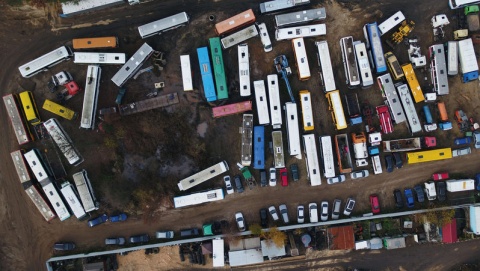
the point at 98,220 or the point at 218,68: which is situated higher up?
the point at 218,68

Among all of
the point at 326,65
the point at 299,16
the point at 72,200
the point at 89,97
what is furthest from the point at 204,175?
the point at 299,16

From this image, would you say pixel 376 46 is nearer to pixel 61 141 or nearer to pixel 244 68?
pixel 244 68

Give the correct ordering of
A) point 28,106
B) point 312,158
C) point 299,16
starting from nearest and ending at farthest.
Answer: point 299,16, point 28,106, point 312,158

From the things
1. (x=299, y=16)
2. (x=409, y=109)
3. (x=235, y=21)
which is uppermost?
(x=235, y=21)

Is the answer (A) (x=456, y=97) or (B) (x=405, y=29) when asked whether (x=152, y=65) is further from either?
(A) (x=456, y=97)

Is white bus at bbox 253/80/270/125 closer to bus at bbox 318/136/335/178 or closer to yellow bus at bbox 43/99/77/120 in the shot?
bus at bbox 318/136/335/178

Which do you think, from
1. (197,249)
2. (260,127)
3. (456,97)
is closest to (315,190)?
(260,127)

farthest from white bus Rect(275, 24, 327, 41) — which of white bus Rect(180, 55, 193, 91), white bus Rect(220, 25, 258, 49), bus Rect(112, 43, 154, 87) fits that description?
bus Rect(112, 43, 154, 87)
